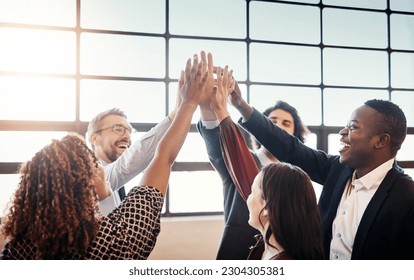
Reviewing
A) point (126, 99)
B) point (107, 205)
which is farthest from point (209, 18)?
point (107, 205)

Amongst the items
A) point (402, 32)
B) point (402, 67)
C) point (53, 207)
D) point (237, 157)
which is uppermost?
point (402, 32)

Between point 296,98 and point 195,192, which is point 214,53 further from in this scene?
point 195,192

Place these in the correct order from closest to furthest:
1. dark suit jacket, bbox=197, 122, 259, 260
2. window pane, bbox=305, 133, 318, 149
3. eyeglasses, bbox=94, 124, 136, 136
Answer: dark suit jacket, bbox=197, 122, 259, 260 < eyeglasses, bbox=94, 124, 136, 136 < window pane, bbox=305, 133, 318, 149

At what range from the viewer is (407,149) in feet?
5.86

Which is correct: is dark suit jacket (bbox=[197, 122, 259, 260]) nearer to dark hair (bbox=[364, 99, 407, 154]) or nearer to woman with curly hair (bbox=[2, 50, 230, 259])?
woman with curly hair (bbox=[2, 50, 230, 259])

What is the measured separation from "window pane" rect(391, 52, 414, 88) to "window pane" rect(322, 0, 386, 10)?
24 cm

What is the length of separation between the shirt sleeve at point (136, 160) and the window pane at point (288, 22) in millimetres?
734

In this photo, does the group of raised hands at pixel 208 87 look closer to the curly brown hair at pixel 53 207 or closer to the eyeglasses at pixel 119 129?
the eyeglasses at pixel 119 129

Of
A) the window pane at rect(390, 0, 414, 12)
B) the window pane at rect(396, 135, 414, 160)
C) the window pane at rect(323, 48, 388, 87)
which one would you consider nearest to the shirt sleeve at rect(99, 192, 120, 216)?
the window pane at rect(323, 48, 388, 87)

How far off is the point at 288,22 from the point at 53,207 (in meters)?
1.37

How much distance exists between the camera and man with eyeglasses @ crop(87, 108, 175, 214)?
142 centimetres
